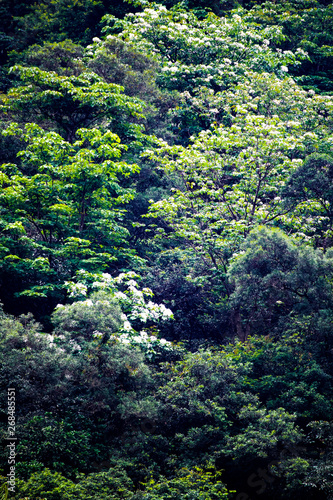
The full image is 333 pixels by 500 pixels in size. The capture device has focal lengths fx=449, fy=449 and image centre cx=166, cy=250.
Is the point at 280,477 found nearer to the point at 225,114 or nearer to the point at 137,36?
the point at 225,114

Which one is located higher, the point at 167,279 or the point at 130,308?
the point at 130,308

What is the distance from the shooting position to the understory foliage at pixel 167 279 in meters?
8.38

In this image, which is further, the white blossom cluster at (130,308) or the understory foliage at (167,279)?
the white blossom cluster at (130,308)

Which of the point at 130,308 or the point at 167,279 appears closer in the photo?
the point at 130,308

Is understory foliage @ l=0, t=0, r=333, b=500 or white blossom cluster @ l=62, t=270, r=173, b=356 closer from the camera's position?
understory foliage @ l=0, t=0, r=333, b=500

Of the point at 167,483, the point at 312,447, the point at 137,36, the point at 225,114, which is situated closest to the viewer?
the point at 167,483

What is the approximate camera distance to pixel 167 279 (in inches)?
551

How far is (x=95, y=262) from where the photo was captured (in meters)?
12.7

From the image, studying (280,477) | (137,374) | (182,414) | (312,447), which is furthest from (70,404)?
(312,447)

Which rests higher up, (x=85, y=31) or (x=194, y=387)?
(x=85, y=31)

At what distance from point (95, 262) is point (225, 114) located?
8651mm

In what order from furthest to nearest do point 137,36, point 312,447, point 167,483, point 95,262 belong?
point 137,36
point 95,262
point 312,447
point 167,483

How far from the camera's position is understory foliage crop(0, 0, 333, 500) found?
8375 mm

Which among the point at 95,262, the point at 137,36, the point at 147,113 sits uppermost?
the point at 137,36
